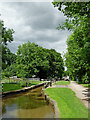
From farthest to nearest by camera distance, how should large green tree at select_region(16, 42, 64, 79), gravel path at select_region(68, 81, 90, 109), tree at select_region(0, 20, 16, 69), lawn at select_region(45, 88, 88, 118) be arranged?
large green tree at select_region(16, 42, 64, 79)
tree at select_region(0, 20, 16, 69)
gravel path at select_region(68, 81, 90, 109)
lawn at select_region(45, 88, 88, 118)

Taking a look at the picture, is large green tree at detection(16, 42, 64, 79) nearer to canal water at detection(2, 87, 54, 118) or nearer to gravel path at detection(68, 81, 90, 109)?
gravel path at detection(68, 81, 90, 109)

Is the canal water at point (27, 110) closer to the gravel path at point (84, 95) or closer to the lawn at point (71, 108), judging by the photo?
the lawn at point (71, 108)

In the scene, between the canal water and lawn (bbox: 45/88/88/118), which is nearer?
lawn (bbox: 45/88/88/118)

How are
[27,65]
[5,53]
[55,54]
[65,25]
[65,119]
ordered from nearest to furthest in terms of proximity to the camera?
1. [65,119]
2. [65,25]
3. [5,53]
4. [27,65]
5. [55,54]

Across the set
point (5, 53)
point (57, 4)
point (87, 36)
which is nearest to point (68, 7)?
point (57, 4)

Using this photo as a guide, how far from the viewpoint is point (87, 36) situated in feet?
39.7

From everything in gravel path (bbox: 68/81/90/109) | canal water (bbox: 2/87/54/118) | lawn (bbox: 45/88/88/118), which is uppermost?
lawn (bbox: 45/88/88/118)

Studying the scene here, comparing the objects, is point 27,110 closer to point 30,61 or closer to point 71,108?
point 71,108

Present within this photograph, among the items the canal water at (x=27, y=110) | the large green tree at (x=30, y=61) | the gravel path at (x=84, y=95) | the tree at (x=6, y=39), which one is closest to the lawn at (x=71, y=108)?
the gravel path at (x=84, y=95)

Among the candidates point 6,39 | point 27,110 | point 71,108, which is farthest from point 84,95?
point 6,39

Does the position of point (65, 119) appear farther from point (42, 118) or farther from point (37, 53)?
point (37, 53)

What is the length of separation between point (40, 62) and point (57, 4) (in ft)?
146

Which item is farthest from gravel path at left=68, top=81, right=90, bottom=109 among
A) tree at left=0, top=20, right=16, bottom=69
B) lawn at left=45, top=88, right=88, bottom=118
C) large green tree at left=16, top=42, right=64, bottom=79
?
large green tree at left=16, top=42, right=64, bottom=79

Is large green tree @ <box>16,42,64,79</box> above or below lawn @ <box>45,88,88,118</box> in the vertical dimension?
above
